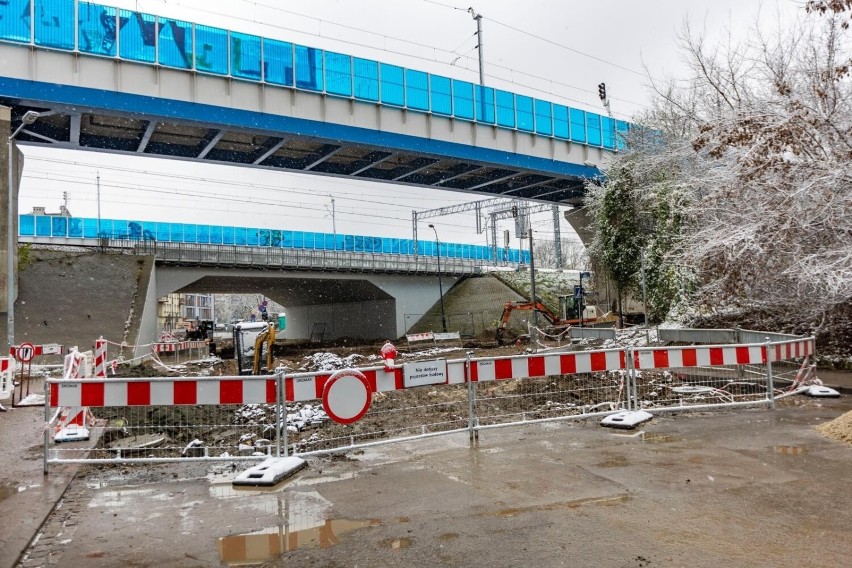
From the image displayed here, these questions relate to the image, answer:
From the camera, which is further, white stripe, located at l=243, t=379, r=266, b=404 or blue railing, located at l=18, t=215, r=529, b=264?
blue railing, located at l=18, t=215, r=529, b=264

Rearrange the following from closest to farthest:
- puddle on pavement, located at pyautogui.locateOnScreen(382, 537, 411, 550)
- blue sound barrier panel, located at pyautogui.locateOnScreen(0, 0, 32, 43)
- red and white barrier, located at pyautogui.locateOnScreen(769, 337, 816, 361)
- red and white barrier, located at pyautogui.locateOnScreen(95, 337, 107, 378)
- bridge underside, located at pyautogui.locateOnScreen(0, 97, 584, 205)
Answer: puddle on pavement, located at pyautogui.locateOnScreen(382, 537, 411, 550) < red and white barrier, located at pyautogui.locateOnScreen(769, 337, 816, 361) < red and white barrier, located at pyautogui.locateOnScreen(95, 337, 107, 378) < blue sound barrier panel, located at pyautogui.locateOnScreen(0, 0, 32, 43) < bridge underside, located at pyautogui.locateOnScreen(0, 97, 584, 205)

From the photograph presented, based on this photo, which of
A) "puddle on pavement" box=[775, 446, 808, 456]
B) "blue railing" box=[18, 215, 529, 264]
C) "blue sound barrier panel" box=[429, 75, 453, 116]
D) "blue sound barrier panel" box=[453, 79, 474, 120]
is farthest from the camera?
"blue railing" box=[18, 215, 529, 264]

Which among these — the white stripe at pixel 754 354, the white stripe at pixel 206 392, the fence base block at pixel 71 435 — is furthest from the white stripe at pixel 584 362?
the fence base block at pixel 71 435

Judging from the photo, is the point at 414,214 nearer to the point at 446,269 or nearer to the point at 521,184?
the point at 446,269

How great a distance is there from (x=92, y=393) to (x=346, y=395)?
9.81ft

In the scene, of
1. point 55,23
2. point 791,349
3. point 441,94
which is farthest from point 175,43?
point 791,349

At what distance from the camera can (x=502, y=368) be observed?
8.29m

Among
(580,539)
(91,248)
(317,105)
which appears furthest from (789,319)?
(91,248)

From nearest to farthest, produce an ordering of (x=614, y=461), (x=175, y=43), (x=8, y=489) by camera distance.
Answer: (x=8, y=489) → (x=614, y=461) → (x=175, y=43)

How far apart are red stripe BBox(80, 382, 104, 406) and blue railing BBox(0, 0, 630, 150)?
21.6m

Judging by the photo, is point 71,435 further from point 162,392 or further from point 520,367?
point 520,367

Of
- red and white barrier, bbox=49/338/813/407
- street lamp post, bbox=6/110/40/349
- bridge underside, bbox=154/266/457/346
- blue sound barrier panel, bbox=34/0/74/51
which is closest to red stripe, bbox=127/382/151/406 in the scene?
red and white barrier, bbox=49/338/813/407

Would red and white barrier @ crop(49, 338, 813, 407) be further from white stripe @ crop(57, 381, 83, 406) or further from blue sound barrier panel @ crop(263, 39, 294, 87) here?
blue sound barrier panel @ crop(263, 39, 294, 87)

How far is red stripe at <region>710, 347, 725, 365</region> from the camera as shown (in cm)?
934
